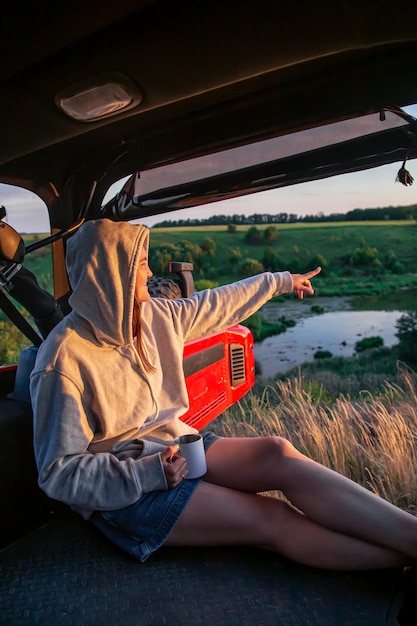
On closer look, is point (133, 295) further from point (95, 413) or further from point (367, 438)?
point (367, 438)

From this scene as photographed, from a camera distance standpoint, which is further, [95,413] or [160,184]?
[160,184]

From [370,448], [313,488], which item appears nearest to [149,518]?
[313,488]

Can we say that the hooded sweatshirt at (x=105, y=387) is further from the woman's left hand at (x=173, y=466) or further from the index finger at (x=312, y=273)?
the index finger at (x=312, y=273)

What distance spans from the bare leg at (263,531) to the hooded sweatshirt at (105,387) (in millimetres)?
143

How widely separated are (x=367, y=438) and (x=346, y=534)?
6.14 ft

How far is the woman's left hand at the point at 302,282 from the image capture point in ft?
6.96

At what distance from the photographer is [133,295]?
162 cm

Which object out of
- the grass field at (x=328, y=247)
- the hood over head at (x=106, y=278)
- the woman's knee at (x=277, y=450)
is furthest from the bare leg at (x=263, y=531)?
the grass field at (x=328, y=247)

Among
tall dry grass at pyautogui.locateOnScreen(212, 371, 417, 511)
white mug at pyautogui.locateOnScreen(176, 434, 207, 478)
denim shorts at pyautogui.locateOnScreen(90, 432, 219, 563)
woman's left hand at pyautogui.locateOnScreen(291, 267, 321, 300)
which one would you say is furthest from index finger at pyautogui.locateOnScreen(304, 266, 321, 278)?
tall dry grass at pyautogui.locateOnScreen(212, 371, 417, 511)

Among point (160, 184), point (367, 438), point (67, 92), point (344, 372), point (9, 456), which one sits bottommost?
point (344, 372)

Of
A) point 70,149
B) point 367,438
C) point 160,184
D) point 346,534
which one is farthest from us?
point 367,438

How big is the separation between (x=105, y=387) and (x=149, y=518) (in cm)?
38

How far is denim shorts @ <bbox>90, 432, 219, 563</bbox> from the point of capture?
1.51m

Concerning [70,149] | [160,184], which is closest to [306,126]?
[160,184]
